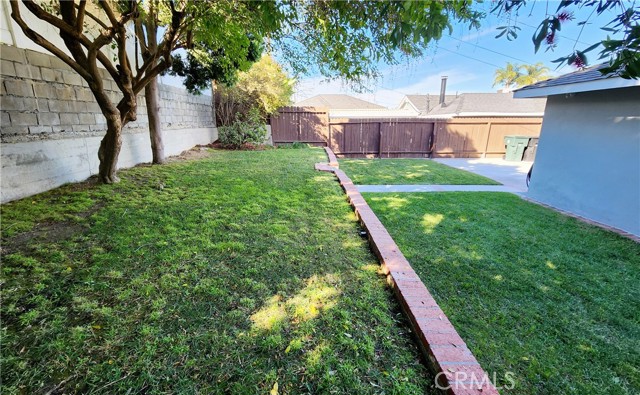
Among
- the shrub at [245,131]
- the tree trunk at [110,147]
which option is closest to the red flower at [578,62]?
the tree trunk at [110,147]

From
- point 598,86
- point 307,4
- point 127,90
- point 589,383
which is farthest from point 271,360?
point 598,86

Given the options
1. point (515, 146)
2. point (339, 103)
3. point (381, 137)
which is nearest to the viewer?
point (515, 146)

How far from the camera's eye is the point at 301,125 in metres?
12.1

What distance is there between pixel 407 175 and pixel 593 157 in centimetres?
384

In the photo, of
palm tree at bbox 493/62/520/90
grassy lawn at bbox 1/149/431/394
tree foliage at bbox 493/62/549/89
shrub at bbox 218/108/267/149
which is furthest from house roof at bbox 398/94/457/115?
grassy lawn at bbox 1/149/431/394

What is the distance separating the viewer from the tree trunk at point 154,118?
6137 mm

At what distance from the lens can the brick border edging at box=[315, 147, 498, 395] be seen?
135 centimetres

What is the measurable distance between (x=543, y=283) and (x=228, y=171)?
18.2ft

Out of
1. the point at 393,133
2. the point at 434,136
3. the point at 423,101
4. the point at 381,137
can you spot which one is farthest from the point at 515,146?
the point at 423,101

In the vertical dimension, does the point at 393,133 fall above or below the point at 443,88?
below

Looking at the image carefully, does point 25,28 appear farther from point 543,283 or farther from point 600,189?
point 600,189

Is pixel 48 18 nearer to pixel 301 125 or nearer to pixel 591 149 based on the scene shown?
pixel 591 149

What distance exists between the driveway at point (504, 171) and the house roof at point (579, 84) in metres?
2.33

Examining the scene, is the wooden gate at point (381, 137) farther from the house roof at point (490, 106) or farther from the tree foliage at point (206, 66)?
the house roof at point (490, 106)
